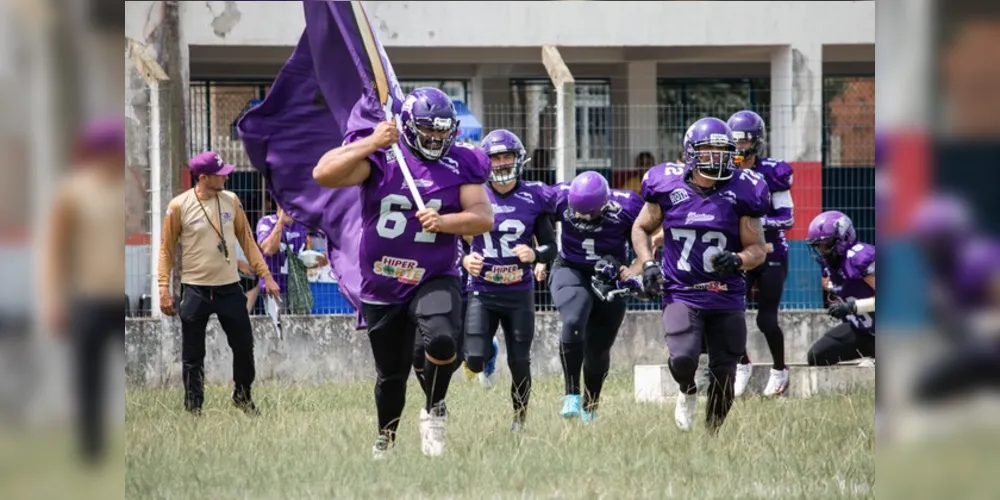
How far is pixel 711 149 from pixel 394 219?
2205 mm

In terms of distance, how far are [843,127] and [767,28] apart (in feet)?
7.18

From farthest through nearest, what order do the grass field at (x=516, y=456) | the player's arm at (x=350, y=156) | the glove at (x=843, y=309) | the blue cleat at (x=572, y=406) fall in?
the glove at (x=843, y=309) < the blue cleat at (x=572, y=406) < the player's arm at (x=350, y=156) < the grass field at (x=516, y=456)

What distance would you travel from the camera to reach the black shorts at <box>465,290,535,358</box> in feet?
32.4

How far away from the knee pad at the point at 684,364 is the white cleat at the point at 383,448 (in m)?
1.93

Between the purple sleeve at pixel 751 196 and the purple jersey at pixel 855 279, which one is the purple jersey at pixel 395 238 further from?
the purple jersey at pixel 855 279

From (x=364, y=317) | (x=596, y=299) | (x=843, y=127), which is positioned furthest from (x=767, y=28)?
(x=364, y=317)

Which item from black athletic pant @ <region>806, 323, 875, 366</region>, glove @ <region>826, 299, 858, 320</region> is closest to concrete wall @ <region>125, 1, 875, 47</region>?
black athletic pant @ <region>806, 323, 875, 366</region>

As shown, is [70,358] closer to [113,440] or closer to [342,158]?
[113,440]

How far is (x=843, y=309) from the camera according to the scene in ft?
35.7

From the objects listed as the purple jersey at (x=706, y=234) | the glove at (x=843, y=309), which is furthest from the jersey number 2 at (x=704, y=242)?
the glove at (x=843, y=309)

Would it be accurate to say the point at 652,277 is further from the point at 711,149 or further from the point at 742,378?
the point at 742,378

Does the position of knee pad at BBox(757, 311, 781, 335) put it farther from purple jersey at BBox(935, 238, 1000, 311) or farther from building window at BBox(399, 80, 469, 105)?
purple jersey at BBox(935, 238, 1000, 311)

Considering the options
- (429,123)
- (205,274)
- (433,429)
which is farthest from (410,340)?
(205,274)

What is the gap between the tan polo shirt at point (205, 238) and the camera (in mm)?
10945
